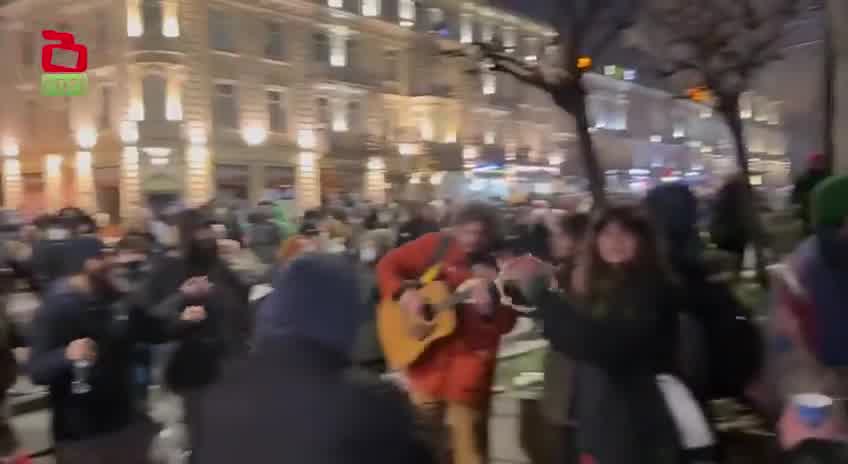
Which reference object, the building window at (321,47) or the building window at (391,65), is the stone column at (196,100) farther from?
the building window at (391,65)

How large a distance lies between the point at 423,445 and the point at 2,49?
39.8 metres

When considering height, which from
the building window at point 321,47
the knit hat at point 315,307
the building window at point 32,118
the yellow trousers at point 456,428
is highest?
the building window at point 321,47

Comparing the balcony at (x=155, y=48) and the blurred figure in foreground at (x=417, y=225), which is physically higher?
the balcony at (x=155, y=48)

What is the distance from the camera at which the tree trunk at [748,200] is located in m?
7.93

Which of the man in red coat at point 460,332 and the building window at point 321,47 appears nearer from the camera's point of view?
the man in red coat at point 460,332

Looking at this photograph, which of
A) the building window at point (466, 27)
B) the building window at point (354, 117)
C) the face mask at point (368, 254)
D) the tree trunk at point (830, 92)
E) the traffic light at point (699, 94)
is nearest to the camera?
the tree trunk at point (830, 92)

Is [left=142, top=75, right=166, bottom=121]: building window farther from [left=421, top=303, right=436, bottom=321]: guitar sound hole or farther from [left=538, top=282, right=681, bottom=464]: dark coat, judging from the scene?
[left=538, top=282, right=681, bottom=464]: dark coat

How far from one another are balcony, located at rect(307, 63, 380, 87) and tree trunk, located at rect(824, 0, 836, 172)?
31.5 meters

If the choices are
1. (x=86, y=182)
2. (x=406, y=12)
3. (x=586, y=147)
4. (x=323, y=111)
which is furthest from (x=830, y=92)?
(x=406, y=12)

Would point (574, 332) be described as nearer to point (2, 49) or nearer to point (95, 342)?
point (95, 342)

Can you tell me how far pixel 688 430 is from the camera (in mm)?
2943

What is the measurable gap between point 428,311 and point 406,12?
136 ft

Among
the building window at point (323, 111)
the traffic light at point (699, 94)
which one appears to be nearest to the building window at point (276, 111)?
the building window at point (323, 111)

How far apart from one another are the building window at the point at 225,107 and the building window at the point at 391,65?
979 centimetres
